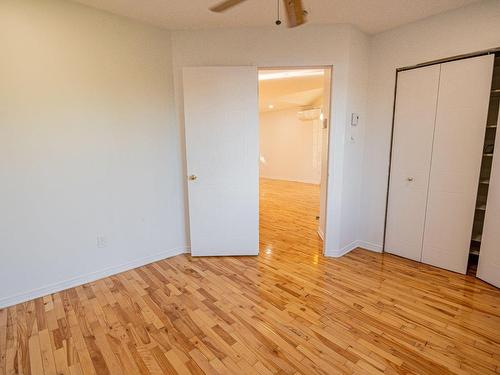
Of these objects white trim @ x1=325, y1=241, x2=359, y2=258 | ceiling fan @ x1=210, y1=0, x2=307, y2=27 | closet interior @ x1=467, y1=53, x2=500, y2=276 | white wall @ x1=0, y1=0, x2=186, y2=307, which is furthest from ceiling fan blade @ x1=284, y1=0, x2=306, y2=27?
white trim @ x1=325, y1=241, x2=359, y2=258

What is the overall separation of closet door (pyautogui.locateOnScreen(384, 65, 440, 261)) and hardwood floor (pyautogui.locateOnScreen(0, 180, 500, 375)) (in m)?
0.31

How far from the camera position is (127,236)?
271 centimetres

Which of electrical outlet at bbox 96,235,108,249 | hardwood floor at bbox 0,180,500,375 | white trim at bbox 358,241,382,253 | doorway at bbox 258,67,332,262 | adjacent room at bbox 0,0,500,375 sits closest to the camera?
hardwood floor at bbox 0,180,500,375

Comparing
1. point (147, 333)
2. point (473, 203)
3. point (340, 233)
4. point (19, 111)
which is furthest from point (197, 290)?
point (473, 203)

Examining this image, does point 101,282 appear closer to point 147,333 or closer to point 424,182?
point 147,333

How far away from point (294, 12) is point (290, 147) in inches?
308

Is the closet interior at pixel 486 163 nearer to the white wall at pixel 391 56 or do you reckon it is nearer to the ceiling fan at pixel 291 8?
the white wall at pixel 391 56

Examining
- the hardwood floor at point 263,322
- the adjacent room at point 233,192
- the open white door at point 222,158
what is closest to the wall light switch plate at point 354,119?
the adjacent room at point 233,192

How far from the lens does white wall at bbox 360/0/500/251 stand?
228 cm

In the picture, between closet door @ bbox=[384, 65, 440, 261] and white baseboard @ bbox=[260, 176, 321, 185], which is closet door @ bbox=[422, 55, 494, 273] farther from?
white baseboard @ bbox=[260, 176, 321, 185]

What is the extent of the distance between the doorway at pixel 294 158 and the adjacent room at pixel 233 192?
0.30 meters

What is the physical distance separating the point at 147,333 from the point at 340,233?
2.14 metres

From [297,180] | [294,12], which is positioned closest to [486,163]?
[294,12]

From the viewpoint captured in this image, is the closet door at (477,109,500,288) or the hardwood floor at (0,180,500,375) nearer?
the hardwood floor at (0,180,500,375)
